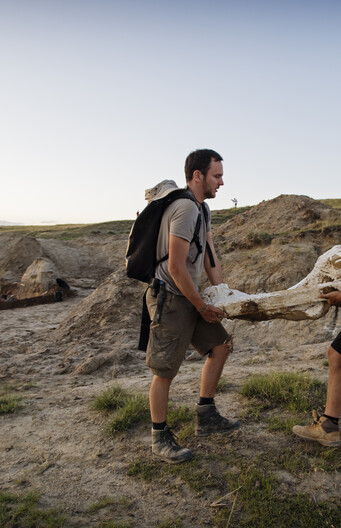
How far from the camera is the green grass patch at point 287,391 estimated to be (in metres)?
4.05

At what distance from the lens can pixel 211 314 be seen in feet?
10.5

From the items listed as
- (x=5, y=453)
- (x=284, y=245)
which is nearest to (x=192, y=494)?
(x=5, y=453)

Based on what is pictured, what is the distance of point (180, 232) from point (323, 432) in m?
1.94

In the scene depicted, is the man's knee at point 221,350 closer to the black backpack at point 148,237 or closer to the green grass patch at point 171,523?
the black backpack at point 148,237

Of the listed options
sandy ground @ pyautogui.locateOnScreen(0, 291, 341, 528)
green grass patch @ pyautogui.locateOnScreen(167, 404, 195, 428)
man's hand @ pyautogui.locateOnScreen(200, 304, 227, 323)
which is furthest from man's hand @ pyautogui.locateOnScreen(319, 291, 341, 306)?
green grass patch @ pyautogui.locateOnScreen(167, 404, 195, 428)

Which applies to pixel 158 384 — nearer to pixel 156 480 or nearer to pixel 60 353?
pixel 156 480

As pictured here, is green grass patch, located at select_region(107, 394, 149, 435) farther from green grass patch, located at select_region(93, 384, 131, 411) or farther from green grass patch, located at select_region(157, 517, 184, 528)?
green grass patch, located at select_region(157, 517, 184, 528)

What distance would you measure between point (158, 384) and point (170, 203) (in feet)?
4.54

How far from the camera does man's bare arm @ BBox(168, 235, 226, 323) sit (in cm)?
300

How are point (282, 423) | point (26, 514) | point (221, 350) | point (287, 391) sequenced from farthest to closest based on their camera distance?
point (287, 391) < point (282, 423) < point (221, 350) < point (26, 514)

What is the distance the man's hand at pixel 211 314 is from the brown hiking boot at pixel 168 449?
946 mm

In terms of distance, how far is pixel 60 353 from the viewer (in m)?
7.27

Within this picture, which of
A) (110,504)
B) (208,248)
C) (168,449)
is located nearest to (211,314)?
(208,248)

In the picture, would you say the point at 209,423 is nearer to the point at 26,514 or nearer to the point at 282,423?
the point at 282,423
